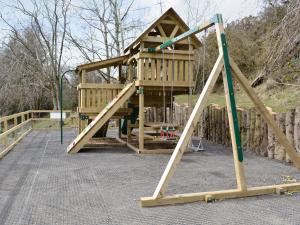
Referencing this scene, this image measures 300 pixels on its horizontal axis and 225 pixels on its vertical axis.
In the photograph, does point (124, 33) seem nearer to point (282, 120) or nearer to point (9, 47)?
point (9, 47)

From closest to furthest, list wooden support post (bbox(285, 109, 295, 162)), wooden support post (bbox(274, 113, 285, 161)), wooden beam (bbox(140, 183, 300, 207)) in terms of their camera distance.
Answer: wooden beam (bbox(140, 183, 300, 207))
wooden support post (bbox(285, 109, 295, 162))
wooden support post (bbox(274, 113, 285, 161))

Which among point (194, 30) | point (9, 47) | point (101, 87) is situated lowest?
point (101, 87)

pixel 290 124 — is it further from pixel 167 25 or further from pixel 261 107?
pixel 167 25

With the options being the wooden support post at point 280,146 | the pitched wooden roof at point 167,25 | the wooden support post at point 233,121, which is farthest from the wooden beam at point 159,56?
the wooden support post at point 233,121

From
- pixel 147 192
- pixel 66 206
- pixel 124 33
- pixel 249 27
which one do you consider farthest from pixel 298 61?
pixel 124 33

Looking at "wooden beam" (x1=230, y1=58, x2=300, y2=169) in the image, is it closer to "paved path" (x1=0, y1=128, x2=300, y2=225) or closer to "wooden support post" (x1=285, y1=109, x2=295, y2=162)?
"paved path" (x1=0, y1=128, x2=300, y2=225)

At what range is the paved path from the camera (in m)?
3.69

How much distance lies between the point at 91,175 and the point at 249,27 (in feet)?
51.7

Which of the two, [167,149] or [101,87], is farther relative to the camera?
[101,87]

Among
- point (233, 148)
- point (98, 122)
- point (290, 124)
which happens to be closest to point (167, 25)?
point (98, 122)

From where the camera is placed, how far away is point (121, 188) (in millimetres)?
4945

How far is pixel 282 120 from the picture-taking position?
23.3 ft

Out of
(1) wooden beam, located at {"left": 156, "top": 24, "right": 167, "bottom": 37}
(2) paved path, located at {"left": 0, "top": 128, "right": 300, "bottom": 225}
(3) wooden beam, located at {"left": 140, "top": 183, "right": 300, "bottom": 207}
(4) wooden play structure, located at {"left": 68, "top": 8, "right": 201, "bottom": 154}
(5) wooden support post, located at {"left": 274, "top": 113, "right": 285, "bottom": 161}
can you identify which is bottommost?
(2) paved path, located at {"left": 0, "top": 128, "right": 300, "bottom": 225}

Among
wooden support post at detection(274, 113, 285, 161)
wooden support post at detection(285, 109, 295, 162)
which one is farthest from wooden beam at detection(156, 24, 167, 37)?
wooden support post at detection(285, 109, 295, 162)
